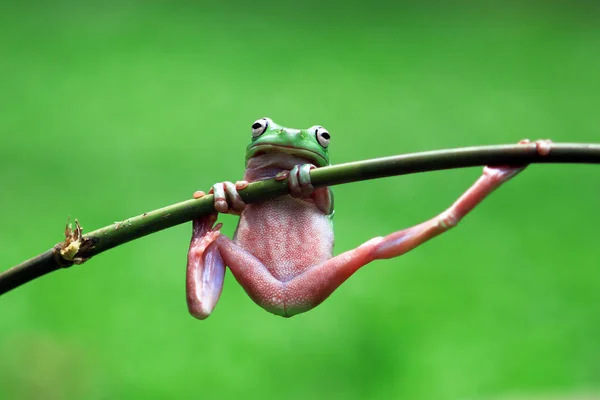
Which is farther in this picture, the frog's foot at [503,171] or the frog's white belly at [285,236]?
the frog's white belly at [285,236]

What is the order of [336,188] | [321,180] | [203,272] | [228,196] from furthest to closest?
[336,188] → [203,272] → [228,196] → [321,180]

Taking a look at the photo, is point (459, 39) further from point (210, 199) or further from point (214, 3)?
point (210, 199)

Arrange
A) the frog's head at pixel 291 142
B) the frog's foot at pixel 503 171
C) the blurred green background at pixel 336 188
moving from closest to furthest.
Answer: the frog's foot at pixel 503 171, the frog's head at pixel 291 142, the blurred green background at pixel 336 188

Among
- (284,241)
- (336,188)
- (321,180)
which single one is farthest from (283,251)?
(336,188)

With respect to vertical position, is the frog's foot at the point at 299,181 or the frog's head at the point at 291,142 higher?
the frog's head at the point at 291,142

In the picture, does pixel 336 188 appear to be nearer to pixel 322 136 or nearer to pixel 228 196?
pixel 322 136

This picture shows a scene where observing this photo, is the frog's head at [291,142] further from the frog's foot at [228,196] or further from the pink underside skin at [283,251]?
the frog's foot at [228,196]

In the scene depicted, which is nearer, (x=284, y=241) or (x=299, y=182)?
(x=299, y=182)

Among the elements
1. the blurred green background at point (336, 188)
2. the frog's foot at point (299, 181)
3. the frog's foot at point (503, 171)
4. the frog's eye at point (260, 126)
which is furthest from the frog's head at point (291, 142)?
the blurred green background at point (336, 188)
